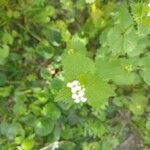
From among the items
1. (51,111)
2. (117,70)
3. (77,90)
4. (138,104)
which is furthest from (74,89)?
(138,104)

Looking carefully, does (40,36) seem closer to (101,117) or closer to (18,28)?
(18,28)

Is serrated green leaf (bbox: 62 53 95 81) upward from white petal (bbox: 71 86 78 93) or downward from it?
upward

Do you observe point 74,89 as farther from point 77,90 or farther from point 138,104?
point 138,104

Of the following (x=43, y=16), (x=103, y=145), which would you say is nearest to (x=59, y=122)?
(x=103, y=145)

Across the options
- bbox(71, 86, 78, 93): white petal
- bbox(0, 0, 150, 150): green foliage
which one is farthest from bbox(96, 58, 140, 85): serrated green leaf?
bbox(71, 86, 78, 93): white petal

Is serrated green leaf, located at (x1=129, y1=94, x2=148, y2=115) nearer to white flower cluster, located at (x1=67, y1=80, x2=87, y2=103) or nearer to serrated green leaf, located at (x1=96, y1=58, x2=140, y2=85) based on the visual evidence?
serrated green leaf, located at (x1=96, y1=58, x2=140, y2=85)

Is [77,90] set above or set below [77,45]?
below
